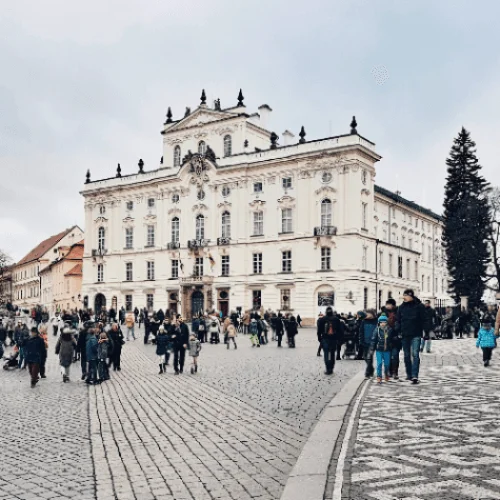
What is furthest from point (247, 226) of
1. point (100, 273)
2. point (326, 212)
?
point (100, 273)

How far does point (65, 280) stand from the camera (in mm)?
95562

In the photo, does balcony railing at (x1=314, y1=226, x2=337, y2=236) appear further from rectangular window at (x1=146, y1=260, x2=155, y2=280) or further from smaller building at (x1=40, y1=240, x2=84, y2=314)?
smaller building at (x1=40, y1=240, x2=84, y2=314)

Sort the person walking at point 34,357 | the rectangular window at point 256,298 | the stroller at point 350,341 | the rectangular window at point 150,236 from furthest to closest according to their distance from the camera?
the rectangular window at point 150,236, the rectangular window at point 256,298, the stroller at point 350,341, the person walking at point 34,357

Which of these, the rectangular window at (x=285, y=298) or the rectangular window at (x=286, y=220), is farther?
the rectangular window at (x=286, y=220)

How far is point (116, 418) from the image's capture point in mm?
11727

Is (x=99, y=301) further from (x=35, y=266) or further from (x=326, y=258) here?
(x=35, y=266)

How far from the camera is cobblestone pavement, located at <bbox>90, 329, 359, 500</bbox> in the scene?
715 centimetres

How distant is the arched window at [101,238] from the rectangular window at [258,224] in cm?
1926

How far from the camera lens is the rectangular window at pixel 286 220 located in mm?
63344

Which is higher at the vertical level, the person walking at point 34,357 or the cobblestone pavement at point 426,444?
the person walking at point 34,357

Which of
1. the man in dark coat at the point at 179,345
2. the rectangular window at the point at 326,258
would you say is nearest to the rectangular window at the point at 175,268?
the rectangular window at the point at 326,258

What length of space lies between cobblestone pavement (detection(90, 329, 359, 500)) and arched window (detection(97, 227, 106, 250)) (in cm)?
5827

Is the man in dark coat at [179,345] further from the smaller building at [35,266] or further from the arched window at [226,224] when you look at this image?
the smaller building at [35,266]

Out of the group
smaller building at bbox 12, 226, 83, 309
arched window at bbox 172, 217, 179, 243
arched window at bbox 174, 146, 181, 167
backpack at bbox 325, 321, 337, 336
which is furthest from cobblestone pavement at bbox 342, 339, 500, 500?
smaller building at bbox 12, 226, 83, 309
